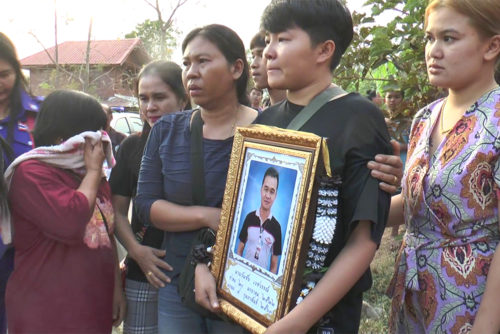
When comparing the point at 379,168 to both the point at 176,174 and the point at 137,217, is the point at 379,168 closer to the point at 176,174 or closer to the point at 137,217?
the point at 176,174

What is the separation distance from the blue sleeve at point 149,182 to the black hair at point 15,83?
863mm

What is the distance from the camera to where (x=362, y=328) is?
140 inches

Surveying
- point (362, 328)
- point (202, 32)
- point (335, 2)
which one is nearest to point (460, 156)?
point (335, 2)

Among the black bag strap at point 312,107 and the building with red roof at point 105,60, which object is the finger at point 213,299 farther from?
the building with red roof at point 105,60

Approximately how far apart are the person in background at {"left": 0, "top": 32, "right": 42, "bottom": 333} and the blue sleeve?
742 millimetres

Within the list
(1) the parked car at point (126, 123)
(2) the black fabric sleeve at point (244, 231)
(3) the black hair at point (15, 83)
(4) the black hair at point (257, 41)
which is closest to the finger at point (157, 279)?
(2) the black fabric sleeve at point (244, 231)

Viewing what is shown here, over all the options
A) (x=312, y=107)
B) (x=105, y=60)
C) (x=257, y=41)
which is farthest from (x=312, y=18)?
(x=105, y=60)

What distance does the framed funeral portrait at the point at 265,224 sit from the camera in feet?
4.13

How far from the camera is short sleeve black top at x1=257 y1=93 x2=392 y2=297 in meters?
1.31

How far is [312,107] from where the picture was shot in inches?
56.6

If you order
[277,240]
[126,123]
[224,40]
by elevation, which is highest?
Answer: [224,40]

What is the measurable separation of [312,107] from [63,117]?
46.3 inches

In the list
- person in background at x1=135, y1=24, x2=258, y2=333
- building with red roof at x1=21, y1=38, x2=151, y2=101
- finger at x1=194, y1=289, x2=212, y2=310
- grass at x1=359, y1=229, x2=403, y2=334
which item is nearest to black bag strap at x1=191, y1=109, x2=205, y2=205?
person in background at x1=135, y1=24, x2=258, y2=333

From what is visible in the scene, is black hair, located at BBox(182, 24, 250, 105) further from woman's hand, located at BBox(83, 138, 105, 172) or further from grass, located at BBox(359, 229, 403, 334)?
grass, located at BBox(359, 229, 403, 334)
